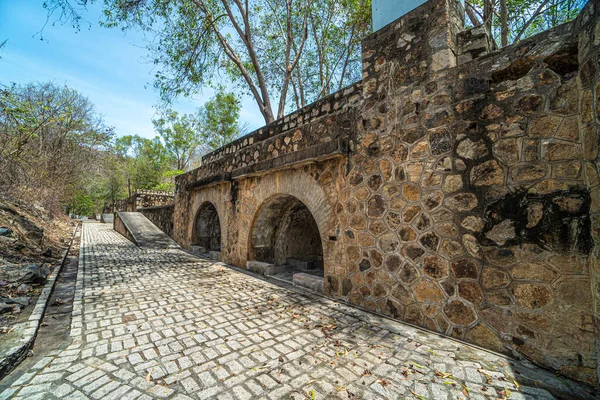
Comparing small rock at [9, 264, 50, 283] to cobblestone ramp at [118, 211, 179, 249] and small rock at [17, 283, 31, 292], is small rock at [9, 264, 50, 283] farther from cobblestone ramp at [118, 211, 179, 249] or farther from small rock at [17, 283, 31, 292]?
cobblestone ramp at [118, 211, 179, 249]

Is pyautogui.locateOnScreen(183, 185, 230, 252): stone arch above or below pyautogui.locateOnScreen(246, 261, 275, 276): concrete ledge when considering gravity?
above

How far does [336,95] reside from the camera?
A: 4.40 m

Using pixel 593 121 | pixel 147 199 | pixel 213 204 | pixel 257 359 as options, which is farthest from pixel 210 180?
pixel 147 199

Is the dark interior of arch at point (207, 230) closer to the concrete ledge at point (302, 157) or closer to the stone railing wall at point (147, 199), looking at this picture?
the concrete ledge at point (302, 157)

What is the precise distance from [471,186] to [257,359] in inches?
99.1

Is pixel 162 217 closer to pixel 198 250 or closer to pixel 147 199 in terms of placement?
pixel 147 199

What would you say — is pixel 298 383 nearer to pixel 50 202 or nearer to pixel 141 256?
pixel 141 256

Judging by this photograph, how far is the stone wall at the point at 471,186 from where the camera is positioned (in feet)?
6.25

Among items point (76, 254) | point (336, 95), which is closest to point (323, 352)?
point (336, 95)

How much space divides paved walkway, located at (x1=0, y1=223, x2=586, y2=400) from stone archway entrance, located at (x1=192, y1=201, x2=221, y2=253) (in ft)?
16.8

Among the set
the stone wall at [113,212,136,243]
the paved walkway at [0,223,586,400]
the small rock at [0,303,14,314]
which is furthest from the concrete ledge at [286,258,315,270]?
the stone wall at [113,212,136,243]

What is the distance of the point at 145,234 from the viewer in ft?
A: 36.3

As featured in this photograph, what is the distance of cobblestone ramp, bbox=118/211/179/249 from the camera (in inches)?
372

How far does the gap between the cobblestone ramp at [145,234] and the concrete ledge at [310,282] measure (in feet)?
21.5
